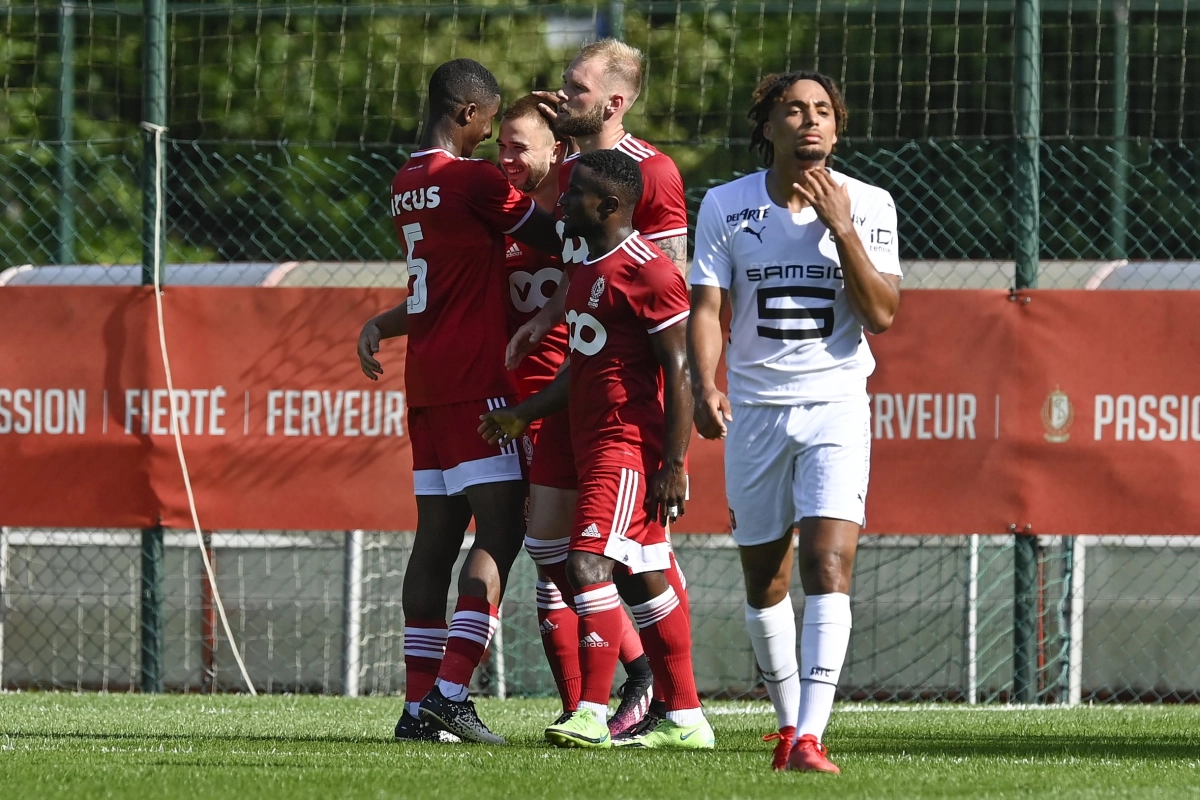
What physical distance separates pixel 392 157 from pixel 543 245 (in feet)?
34.9

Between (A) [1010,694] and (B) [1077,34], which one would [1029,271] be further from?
(B) [1077,34]

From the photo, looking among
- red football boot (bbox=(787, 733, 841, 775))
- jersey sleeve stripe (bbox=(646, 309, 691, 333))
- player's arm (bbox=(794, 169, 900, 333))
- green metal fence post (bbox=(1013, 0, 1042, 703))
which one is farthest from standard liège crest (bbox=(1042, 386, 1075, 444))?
red football boot (bbox=(787, 733, 841, 775))

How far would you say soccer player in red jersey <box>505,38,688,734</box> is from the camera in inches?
214

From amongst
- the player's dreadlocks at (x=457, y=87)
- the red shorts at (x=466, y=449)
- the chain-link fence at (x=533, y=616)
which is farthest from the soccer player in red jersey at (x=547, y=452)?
the chain-link fence at (x=533, y=616)

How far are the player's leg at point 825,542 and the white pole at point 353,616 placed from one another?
13.3 ft

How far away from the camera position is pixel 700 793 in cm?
402

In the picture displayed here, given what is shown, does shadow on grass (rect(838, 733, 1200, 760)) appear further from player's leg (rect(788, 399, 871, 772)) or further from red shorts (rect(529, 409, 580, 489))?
red shorts (rect(529, 409, 580, 489))

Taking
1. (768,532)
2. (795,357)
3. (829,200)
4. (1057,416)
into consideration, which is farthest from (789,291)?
(1057,416)

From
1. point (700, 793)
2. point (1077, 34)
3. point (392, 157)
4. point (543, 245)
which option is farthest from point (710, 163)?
point (700, 793)

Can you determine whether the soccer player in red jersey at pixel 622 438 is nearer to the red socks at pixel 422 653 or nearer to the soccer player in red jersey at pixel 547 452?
the soccer player in red jersey at pixel 547 452

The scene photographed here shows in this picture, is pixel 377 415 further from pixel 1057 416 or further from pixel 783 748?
pixel 783 748

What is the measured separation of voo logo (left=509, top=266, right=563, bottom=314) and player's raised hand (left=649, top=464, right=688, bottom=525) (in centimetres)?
114

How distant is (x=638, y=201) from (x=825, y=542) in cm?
138

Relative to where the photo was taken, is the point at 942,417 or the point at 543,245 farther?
the point at 942,417
